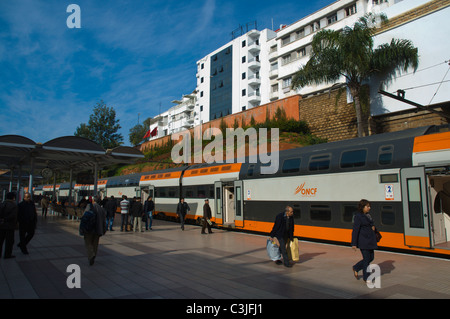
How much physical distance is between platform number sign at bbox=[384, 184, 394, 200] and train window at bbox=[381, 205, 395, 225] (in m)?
0.28

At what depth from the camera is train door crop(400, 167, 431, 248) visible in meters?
8.65

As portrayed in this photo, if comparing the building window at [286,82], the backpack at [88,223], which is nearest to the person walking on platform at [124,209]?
the backpack at [88,223]

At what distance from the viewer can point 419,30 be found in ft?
74.6

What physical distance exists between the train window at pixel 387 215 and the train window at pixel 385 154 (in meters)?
1.39

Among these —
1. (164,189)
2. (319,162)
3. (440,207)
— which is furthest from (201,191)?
(440,207)

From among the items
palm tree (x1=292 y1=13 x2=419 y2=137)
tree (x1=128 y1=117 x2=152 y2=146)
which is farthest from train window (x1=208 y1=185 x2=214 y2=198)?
tree (x1=128 y1=117 x2=152 y2=146)

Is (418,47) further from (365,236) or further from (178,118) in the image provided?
(178,118)

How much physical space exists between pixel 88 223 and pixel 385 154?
8.99m

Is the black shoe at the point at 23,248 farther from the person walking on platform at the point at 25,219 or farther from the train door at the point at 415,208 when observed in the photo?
the train door at the point at 415,208

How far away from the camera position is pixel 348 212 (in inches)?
421

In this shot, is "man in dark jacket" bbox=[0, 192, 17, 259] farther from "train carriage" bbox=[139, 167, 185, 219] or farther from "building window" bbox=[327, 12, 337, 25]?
"building window" bbox=[327, 12, 337, 25]

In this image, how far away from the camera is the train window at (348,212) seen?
415 inches
